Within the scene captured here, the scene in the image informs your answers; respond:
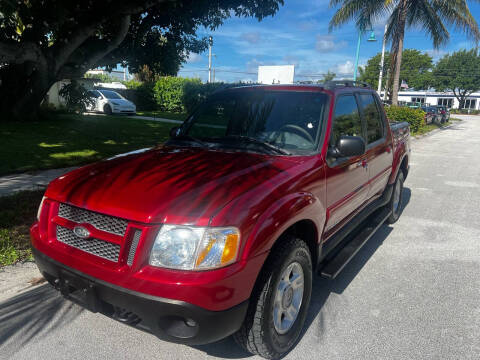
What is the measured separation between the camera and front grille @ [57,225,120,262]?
2.17 m

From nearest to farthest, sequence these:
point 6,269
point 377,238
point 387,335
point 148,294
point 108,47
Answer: point 148,294 < point 387,335 < point 6,269 < point 377,238 < point 108,47

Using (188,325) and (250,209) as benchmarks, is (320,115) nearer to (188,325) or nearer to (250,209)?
(250,209)

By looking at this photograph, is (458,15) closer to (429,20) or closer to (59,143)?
(429,20)

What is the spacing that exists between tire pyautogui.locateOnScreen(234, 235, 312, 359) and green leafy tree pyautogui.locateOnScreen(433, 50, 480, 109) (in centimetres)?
7367

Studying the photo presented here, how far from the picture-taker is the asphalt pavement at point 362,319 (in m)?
2.59

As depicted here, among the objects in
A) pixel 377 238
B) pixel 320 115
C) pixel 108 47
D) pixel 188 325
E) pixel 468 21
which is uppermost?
pixel 468 21

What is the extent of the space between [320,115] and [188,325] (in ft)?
6.79

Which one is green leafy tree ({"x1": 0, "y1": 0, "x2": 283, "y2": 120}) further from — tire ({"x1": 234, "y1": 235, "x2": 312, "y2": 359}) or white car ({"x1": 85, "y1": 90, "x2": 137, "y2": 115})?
tire ({"x1": 234, "y1": 235, "x2": 312, "y2": 359})

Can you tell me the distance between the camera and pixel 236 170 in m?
2.60

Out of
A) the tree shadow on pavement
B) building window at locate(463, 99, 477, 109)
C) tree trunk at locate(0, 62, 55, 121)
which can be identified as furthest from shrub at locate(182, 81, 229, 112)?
building window at locate(463, 99, 477, 109)

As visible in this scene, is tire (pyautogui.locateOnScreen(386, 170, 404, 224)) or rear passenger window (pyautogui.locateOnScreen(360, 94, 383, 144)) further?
tire (pyautogui.locateOnScreen(386, 170, 404, 224))

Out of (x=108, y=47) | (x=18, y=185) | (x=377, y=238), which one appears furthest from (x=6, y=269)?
(x=108, y=47)

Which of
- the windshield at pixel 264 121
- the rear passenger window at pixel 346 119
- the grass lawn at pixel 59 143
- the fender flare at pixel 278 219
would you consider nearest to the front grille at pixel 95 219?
the fender flare at pixel 278 219

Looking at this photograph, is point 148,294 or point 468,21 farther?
point 468,21
